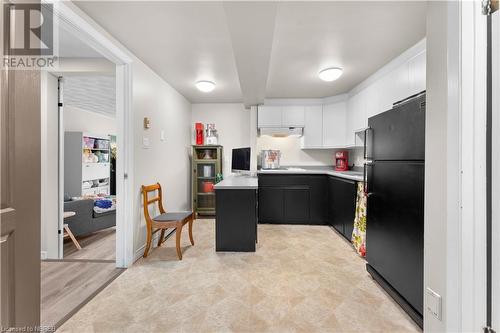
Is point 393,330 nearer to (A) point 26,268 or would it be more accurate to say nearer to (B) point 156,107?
(A) point 26,268

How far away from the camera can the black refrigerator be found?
1.54 metres

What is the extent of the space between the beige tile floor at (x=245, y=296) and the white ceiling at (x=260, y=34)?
7.14 ft

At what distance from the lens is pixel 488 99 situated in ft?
3.00

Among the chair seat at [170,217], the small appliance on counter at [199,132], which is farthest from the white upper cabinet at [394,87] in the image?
the small appliance on counter at [199,132]

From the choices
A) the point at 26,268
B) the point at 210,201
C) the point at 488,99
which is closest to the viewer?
the point at 488,99

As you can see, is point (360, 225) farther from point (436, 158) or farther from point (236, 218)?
point (436, 158)

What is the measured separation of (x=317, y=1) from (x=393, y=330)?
7.83 ft

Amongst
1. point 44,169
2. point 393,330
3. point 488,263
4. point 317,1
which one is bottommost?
point 393,330

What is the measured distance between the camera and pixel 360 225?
278 centimetres

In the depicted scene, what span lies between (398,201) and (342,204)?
1.64 metres

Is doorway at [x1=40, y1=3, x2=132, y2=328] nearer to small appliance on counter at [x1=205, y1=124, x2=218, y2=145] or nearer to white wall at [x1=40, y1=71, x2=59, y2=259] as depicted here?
white wall at [x1=40, y1=71, x2=59, y2=259]

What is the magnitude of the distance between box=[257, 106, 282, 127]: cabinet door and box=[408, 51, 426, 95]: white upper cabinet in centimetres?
232

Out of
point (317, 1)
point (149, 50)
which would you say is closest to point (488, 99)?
point (317, 1)

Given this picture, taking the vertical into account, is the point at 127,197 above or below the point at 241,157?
below
